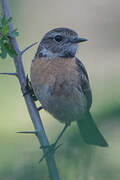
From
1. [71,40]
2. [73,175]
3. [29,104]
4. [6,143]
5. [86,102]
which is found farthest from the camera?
[86,102]

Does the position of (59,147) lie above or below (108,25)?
above

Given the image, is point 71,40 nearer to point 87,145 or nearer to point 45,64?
point 45,64

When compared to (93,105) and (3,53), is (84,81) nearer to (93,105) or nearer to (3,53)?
(93,105)

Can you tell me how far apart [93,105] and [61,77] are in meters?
2.02

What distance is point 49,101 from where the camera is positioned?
3.68m

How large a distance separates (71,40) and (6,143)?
259 cm

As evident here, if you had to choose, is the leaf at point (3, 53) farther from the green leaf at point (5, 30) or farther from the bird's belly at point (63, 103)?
the bird's belly at point (63, 103)

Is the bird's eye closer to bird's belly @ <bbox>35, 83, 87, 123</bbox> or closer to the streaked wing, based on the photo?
the streaked wing

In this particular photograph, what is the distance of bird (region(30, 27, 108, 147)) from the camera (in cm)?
366

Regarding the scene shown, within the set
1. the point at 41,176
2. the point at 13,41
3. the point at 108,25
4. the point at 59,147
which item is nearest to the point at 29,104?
the point at 13,41

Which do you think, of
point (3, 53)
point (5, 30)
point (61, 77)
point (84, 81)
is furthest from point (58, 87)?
point (3, 53)

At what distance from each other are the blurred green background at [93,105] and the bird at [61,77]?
17cm

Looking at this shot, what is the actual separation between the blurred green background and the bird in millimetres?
172

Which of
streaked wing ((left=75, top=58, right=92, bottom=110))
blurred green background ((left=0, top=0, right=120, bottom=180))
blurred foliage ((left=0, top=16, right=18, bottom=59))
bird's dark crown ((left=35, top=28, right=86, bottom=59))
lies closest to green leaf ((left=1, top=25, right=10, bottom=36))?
blurred foliage ((left=0, top=16, right=18, bottom=59))
